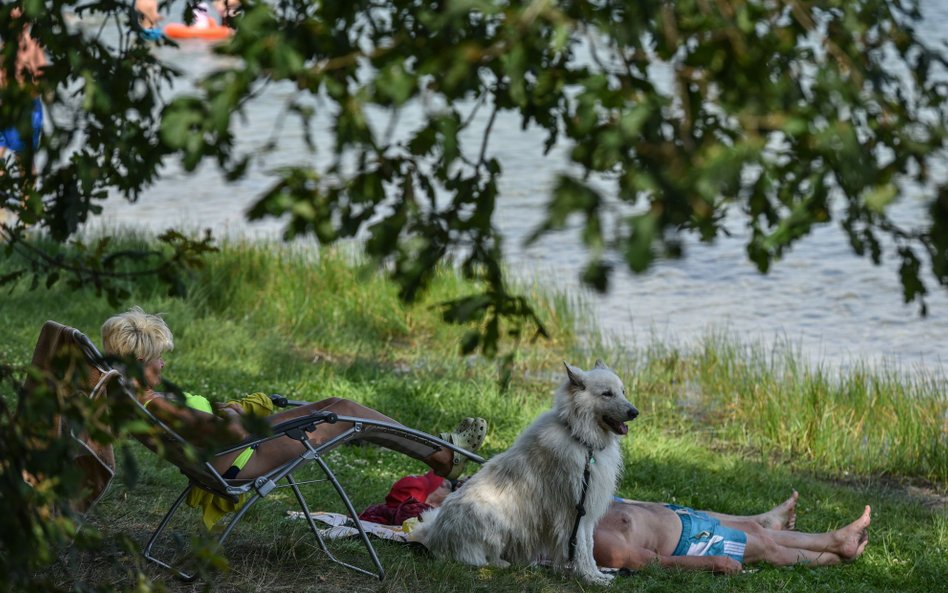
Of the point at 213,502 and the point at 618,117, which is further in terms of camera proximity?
the point at 213,502

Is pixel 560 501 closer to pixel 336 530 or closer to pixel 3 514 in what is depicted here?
pixel 336 530

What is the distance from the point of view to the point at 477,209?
2566 mm

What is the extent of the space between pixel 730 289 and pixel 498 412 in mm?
6189

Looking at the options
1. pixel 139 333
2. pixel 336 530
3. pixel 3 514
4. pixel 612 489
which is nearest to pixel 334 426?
pixel 336 530

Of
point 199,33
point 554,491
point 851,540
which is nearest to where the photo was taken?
point 554,491

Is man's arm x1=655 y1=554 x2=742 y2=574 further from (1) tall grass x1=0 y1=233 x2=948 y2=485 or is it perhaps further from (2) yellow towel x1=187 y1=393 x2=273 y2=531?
(1) tall grass x1=0 y1=233 x2=948 y2=485

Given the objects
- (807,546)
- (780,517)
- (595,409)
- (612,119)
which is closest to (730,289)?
(780,517)

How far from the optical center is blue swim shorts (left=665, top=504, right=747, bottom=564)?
5.75 meters

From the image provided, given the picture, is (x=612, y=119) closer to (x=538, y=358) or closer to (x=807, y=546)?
(x=807, y=546)

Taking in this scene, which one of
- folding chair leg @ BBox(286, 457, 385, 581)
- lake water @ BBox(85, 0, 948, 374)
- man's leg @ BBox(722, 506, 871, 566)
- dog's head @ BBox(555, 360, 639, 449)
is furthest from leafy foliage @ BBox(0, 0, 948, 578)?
lake water @ BBox(85, 0, 948, 374)

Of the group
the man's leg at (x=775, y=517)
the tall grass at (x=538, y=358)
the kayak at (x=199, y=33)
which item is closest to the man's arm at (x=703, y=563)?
the man's leg at (x=775, y=517)

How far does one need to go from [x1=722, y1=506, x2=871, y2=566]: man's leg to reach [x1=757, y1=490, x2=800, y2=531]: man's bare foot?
0.34 ft

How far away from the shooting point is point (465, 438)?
5980mm

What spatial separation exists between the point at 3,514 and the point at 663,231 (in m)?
1.49
